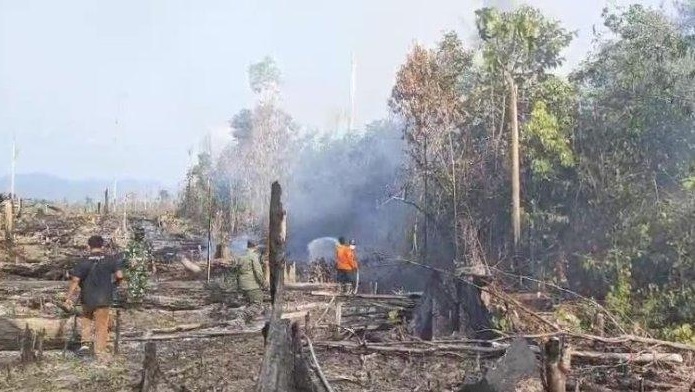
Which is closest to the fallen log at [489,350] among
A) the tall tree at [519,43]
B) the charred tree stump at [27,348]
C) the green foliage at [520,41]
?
the charred tree stump at [27,348]

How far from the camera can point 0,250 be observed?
20.9 m

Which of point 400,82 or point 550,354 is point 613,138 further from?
point 550,354

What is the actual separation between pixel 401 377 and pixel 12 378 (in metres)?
4.64

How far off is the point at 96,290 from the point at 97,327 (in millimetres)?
505

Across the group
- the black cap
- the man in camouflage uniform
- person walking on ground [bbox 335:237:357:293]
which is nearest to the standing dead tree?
the black cap

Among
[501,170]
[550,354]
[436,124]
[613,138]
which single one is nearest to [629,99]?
[613,138]

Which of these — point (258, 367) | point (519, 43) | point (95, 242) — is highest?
point (519, 43)

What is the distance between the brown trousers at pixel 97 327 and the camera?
8.98 meters

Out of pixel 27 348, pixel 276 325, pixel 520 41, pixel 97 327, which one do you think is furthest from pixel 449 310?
pixel 520 41

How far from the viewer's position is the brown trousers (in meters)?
8.98

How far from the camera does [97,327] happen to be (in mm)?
9031

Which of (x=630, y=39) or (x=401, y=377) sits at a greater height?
(x=630, y=39)

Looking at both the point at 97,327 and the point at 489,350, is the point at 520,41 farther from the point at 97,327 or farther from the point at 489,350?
the point at 97,327

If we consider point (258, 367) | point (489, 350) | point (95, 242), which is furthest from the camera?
point (95, 242)
